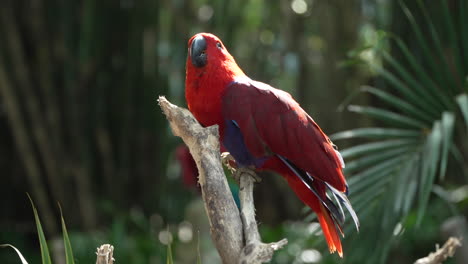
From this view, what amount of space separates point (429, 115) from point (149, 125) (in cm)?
242

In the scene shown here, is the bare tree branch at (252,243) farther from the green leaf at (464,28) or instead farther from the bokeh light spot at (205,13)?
the bokeh light spot at (205,13)

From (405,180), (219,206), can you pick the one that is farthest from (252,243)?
(405,180)

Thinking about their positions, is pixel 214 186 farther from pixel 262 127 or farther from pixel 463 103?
pixel 463 103

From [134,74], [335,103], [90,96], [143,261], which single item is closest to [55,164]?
[90,96]

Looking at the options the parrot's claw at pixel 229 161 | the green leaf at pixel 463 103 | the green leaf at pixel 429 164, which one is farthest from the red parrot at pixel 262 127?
the green leaf at pixel 463 103

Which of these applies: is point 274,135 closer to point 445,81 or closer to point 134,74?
point 445,81

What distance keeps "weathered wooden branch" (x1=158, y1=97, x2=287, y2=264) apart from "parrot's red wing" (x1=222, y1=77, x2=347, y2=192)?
9.4 inches

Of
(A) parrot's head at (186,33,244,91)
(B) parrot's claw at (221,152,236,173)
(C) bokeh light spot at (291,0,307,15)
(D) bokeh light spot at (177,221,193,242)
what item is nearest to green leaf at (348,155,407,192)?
(B) parrot's claw at (221,152,236,173)

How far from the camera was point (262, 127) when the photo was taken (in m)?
1.67

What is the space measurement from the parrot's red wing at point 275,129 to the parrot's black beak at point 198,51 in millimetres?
108

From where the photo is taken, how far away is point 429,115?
2.12 metres

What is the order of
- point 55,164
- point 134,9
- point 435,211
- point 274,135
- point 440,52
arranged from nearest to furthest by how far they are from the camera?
point 274,135 < point 440,52 < point 435,211 < point 134,9 < point 55,164

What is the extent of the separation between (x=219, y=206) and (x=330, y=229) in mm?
464

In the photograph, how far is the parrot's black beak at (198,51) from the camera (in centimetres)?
168
